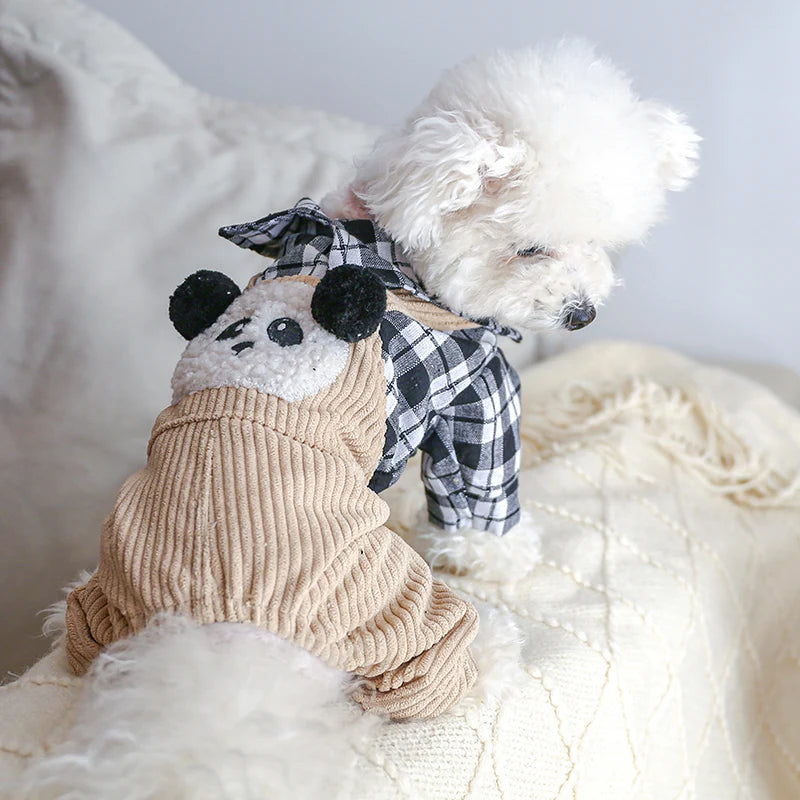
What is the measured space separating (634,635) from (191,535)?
0.56 m

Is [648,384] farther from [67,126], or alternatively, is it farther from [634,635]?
[67,126]

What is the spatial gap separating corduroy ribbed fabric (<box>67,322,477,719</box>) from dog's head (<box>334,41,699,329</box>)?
14 centimetres

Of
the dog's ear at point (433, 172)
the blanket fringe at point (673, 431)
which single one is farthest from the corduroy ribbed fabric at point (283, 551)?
the blanket fringe at point (673, 431)

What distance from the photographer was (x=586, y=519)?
1.09m

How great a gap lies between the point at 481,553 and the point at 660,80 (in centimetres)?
89

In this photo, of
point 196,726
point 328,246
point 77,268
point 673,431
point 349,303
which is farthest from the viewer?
point 673,431

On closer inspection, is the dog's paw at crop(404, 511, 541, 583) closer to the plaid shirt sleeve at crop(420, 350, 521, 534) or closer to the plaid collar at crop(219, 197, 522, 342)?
the plaid shirt sleeve at crop(420, 350, 521, 534)

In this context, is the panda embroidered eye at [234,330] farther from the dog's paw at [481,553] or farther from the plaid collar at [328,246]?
the dog's paw at [481,553]

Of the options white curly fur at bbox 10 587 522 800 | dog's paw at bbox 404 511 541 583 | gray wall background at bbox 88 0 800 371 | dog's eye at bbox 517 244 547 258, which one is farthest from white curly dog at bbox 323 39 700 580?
gray wall background at bbox 88 0 800 371

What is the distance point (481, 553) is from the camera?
0.94 m

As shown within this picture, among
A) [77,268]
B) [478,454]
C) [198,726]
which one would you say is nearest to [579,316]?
[478,454]

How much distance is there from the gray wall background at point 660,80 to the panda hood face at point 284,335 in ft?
2.72

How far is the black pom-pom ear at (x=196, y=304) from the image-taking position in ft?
2.50

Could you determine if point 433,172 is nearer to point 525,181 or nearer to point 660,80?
point 525,181
